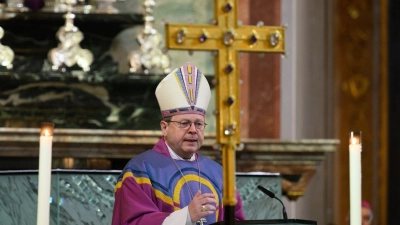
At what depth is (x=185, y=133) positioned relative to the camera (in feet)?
16.0

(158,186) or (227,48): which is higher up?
(227,48)

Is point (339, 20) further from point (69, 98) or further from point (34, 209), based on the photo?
point (34, 209)

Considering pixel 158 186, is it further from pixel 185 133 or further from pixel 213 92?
pixel 213 92

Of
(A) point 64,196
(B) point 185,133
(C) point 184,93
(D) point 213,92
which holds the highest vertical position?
(D) point 213,92

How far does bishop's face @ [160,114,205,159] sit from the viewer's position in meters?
4.87

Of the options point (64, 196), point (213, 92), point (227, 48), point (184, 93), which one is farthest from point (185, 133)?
point (213, 92)

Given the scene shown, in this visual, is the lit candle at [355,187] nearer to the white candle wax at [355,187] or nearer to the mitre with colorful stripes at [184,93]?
the white candle wax at [355,187]

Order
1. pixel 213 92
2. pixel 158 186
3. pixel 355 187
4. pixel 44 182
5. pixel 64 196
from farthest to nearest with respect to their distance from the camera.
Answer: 1. pixel 213 92
2. pixel 64 196
3. pixel 158 186
4. pixel 355 187
5. pixel 44 182

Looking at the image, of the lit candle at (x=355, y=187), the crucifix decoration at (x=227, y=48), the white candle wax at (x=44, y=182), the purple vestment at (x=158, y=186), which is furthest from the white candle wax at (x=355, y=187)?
the white candle wax at (x=44, y=182)

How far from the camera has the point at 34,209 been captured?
5.70 m

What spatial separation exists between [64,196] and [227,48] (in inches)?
75.0

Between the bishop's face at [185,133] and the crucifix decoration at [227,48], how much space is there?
753mm

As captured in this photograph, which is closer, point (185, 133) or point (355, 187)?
point (355, 187)

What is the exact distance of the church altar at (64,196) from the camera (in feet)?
18.6
